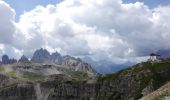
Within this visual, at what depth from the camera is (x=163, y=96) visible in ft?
138
